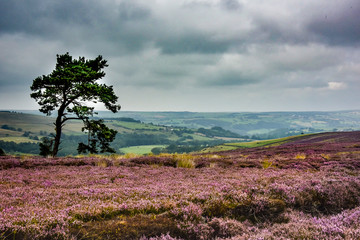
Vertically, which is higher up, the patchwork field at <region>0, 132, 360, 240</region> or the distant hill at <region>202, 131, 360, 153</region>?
the patchwork field at <region>0, 132, 360, 240</region>

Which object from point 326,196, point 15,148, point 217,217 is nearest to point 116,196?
point 217,217

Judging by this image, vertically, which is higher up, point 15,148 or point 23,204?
point 23,204

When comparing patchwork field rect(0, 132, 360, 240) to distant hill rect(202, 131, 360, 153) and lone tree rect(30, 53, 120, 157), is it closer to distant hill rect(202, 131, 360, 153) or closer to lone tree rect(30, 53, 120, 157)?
lone tree rect(30, 53, 120, 157)

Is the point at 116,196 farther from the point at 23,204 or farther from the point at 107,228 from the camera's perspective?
the point at 23,204

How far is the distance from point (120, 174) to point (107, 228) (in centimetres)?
547

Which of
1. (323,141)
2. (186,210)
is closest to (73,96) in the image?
(186,210)

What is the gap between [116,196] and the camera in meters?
6.06

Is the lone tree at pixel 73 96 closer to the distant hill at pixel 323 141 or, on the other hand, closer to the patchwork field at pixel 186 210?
the patchwork field at pixel 186 210

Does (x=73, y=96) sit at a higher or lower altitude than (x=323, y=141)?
higher

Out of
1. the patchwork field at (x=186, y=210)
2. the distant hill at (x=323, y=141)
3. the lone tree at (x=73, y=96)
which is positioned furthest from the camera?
the distant hill at (x=323, y=141)

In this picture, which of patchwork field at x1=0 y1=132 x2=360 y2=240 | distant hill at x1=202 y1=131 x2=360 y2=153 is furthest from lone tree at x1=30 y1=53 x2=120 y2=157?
distant hill at x1=202 y1=131 x2=360 y2=153

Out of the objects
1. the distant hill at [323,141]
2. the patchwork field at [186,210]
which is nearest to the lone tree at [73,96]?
the patchwork field at [186,210]

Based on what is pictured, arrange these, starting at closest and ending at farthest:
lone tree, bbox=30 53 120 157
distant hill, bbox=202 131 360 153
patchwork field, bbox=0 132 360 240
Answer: patchwork field, bbox=0 132 360 240 → lone tree, bbox=30 53 120 157 → distant hill, bbox=202 131 360 153

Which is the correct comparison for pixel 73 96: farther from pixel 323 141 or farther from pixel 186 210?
pixel 323 141
